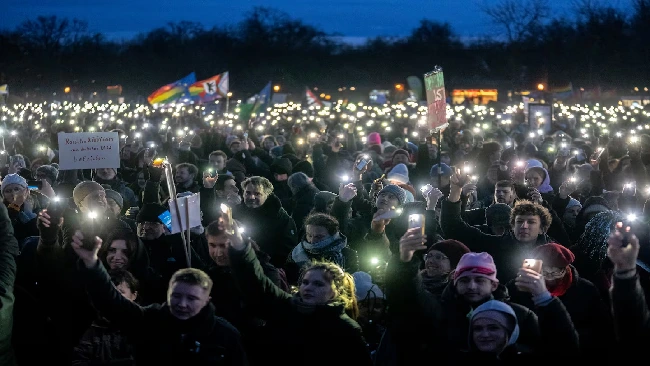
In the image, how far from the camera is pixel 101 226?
5719 millimetres

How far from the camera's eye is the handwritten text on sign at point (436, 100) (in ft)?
27.5

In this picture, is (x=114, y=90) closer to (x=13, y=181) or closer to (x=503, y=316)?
(x=13, y=181)

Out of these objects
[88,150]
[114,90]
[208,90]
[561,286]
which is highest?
[114,90]

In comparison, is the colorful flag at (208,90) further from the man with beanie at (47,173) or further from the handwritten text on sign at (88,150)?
the handwritten text on sign at (88,150)

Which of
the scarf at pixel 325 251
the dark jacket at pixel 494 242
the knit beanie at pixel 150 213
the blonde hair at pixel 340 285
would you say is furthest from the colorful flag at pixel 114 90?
the blonde hair at pixel 340 285

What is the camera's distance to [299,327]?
439cm

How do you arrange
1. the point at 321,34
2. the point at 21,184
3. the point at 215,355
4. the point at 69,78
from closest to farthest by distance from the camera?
the point at 215,355 → the point at 21,184 → the point at 69,78 → the point at 321,34

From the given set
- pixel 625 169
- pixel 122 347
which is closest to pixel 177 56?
pixel 625 169

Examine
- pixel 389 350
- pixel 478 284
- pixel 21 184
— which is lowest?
pixel 389 350

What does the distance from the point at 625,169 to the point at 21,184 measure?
6434mm

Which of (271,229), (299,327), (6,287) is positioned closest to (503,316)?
(299,327)

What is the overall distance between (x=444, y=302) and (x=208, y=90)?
19.2 metres

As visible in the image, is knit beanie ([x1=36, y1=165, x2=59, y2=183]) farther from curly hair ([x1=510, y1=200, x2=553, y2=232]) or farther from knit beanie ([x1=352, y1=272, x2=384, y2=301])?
curly hair ([x1=510, y1=200, x2=553, y2=232])

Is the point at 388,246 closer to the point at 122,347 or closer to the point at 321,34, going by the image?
the point at 122,347
